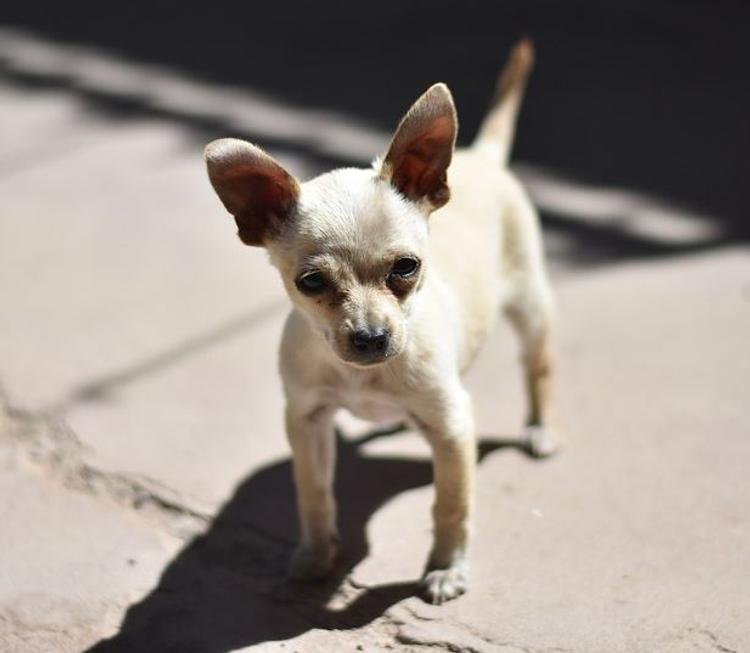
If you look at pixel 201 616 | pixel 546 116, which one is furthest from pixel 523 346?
pixel 546 116

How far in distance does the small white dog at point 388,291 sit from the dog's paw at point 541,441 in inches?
20.7

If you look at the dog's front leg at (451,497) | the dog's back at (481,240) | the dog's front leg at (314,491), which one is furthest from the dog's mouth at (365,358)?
the dog's back at (481,240)

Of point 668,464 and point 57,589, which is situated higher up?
point 668,464

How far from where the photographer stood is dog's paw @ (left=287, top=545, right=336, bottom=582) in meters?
3.52

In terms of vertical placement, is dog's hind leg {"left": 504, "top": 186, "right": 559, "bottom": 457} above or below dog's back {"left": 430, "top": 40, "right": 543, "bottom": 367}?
below

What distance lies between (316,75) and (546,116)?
1.63 m

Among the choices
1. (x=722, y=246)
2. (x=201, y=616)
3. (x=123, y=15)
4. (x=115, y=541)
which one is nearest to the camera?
(x=201, y=616)

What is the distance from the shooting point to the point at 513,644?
3164 mm

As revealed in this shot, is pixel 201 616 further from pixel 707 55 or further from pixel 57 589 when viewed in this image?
pixel 707 55

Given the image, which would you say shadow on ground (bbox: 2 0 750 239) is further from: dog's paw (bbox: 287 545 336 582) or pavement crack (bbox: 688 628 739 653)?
dog's paw (bbox: 287 545 336 582)

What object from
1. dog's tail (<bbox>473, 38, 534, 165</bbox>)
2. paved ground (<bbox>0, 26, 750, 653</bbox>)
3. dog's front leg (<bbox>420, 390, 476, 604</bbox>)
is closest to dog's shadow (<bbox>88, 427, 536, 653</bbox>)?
paved ground (<bbox>0, 26, 750, 653</bbox>)

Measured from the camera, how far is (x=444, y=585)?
337 centimetres

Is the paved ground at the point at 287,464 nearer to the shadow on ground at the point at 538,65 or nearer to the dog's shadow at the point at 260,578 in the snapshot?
the dog's shadow at the point at 260,578

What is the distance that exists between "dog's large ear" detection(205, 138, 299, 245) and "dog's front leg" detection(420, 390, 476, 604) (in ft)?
2.39
